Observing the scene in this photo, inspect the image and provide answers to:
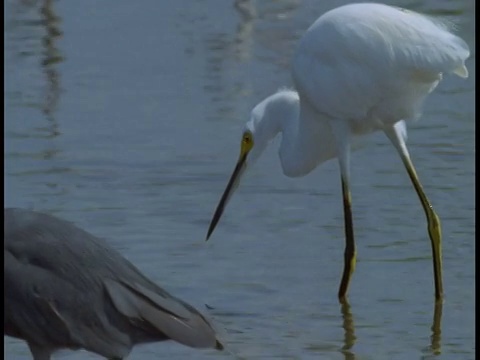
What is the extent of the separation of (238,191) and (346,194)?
4.37 feet

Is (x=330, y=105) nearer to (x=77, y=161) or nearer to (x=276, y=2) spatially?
(x=77, y=161)

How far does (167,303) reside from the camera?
6305 mm

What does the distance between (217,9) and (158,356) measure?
30.6 feet

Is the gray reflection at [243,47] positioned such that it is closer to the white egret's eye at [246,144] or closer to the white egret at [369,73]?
the white egret's eye at [246,144]

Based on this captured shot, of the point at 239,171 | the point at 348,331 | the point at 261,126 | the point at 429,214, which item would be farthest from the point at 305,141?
the point at 348,331

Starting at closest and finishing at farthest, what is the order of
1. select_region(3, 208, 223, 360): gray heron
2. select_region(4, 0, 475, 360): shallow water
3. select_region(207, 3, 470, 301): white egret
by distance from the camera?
1. select_region(3, 208, 223, 360): gray heron
2. select_region(4, 0, 475, 360): shallow water
3. select_region(207, 3, 470, 301): white egret

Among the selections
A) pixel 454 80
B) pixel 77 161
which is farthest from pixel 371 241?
pixel 454 80

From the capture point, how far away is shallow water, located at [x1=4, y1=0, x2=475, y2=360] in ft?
25.4

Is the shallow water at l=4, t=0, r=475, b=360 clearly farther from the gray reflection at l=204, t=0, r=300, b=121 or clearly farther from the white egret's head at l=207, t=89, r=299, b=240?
the white egret's head at l=207, t=89, r=299, b=240

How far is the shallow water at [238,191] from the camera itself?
7746 mm

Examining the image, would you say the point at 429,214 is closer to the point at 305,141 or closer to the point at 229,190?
the point at 305,141

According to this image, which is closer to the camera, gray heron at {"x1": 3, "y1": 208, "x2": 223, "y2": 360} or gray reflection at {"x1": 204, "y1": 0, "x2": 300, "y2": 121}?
gray heron at {"x1": 3, "y1": 208, "x2": 223, "y2": 360}

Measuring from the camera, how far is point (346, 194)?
866 cm

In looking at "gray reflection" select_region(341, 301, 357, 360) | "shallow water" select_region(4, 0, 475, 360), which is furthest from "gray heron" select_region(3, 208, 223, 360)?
"gray reflection" select_region(341, 301, 357, 360)
